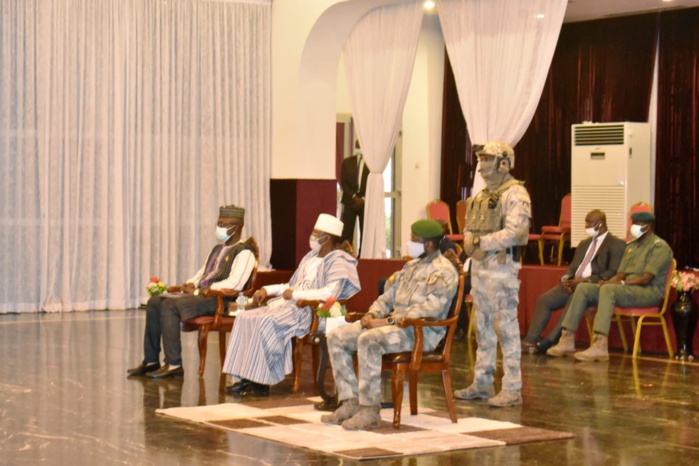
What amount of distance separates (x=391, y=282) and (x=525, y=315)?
→ 14.7 ft

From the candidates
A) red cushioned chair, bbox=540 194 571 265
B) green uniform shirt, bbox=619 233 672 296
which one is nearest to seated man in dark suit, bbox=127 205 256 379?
green uniform shirt, bbox=619 233 672 296

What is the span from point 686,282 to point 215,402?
4.34 metres

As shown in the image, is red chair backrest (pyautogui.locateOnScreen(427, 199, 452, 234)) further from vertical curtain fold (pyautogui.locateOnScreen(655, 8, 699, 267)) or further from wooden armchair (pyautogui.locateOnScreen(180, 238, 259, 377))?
wooden armchair (pyautogui.locateOnScreen(180, 238, 259, 377))

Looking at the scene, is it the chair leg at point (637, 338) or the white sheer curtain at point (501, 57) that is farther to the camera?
the white sheer curtain at point (501, 57)

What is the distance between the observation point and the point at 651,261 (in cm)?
988

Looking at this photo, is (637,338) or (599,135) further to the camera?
(599,135)

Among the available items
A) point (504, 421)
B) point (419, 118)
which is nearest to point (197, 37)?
point (419, 118)

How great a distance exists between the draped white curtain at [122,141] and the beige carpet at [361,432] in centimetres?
611

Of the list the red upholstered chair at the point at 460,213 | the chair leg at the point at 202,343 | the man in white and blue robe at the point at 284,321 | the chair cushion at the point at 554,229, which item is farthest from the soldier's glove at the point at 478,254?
the red upholstered chair at the point at 460,213

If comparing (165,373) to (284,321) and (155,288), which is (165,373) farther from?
(284,321)

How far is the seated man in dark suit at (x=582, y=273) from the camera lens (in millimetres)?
10203

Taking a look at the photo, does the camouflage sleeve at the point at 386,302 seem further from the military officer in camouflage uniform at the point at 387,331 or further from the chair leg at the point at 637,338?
the chair leg at the point at 637,338

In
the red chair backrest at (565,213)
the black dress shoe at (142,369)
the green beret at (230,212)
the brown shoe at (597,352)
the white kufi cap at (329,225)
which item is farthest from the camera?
the red chair backrest at (565,213)

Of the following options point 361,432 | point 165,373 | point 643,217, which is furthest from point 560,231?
point 361,432
